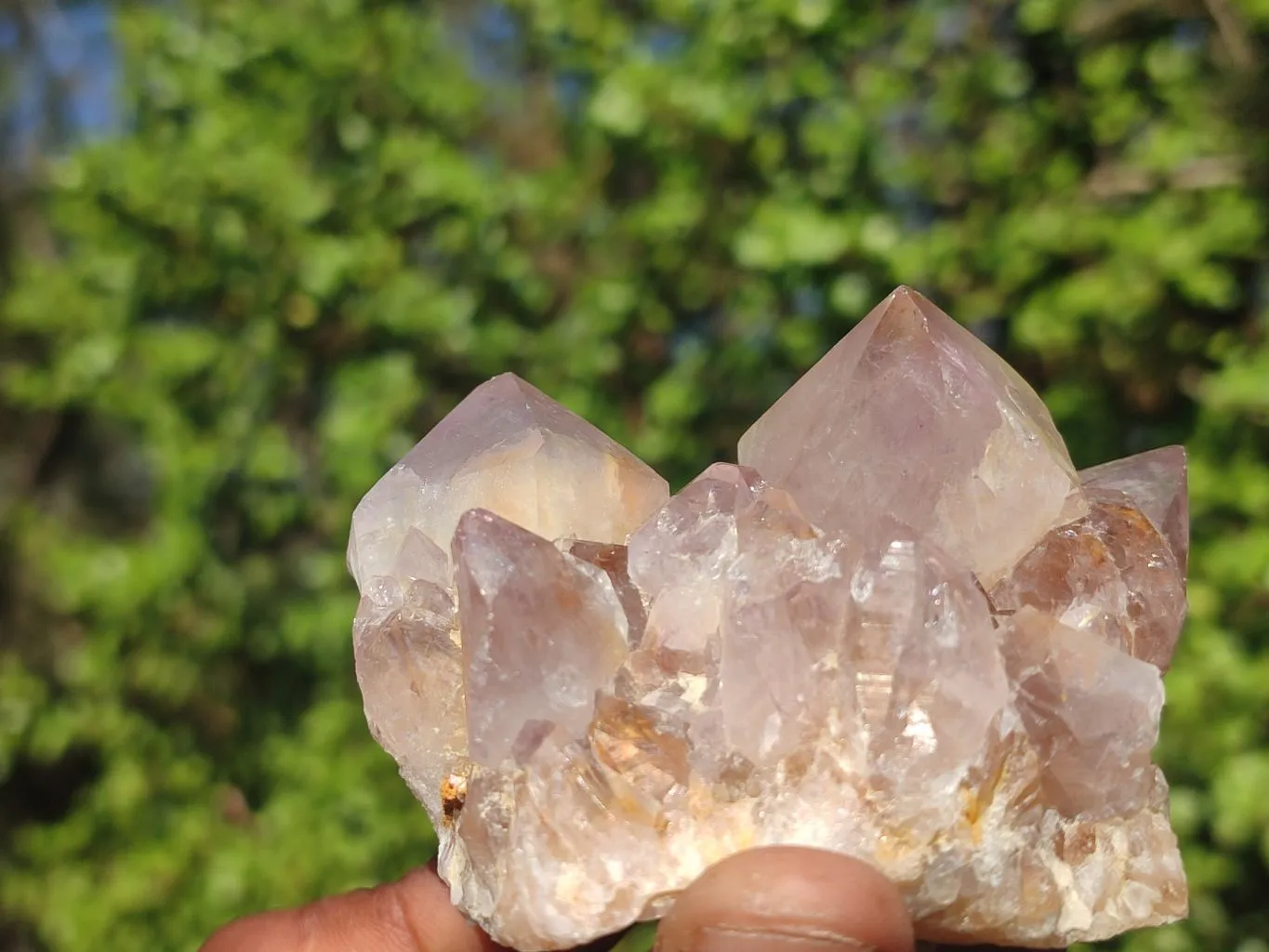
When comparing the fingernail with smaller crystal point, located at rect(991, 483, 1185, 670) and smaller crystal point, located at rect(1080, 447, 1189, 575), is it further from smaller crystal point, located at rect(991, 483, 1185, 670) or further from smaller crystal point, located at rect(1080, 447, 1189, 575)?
smaller crystal point, located at rect(1080, 447, 1189, 575)

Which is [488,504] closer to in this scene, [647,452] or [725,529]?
[725,529]

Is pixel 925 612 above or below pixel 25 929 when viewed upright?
above

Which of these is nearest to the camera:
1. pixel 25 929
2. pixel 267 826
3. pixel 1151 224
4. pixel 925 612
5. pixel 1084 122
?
pixel 925 612

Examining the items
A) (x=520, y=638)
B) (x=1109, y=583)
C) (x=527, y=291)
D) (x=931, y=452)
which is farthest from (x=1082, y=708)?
(x=527, y=291)

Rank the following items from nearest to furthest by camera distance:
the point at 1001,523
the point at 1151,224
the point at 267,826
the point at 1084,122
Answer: the point at 1001,523 < the point at 1151,224 < the point at 1084,122 < the point at 267,826

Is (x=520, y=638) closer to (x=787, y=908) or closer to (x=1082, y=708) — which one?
(x=787, y=908)

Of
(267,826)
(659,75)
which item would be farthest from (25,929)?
(659,75)

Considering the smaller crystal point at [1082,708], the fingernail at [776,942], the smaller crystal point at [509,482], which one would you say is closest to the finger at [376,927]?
the smaller crystal point at [509,482]

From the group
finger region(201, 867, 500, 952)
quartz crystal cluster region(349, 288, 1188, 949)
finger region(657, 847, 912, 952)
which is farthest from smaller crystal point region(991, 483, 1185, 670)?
finger region(201, 867, 500, 952)
